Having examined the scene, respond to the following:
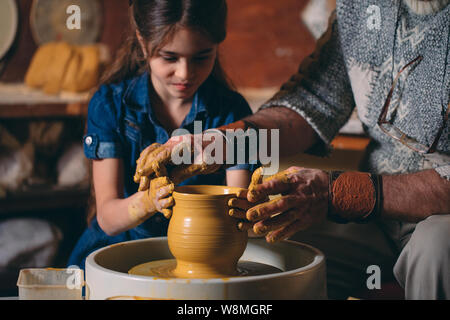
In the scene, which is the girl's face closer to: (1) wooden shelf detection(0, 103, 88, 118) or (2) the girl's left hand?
(2) the girl's left hand

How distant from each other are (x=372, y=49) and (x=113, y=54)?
6.98 feet

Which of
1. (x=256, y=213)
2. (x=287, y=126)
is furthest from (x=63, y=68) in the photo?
(x=256, y=213)

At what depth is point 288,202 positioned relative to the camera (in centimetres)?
97

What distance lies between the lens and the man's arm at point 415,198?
1066mm

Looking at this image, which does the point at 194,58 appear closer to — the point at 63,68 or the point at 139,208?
the point at 139,208

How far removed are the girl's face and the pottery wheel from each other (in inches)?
17.8

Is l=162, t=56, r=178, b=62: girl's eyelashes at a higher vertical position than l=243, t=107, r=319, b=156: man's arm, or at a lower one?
higher

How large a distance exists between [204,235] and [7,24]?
229cm

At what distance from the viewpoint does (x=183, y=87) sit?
1.27m

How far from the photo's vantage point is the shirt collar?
54.6 inches

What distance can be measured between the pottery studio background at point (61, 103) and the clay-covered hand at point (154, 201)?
1.04 m

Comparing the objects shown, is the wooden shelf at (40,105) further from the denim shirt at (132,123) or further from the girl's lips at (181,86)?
the girl's lips at (181,86)

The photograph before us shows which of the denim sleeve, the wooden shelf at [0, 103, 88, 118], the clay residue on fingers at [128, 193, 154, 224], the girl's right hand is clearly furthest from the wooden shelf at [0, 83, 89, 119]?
the girl's right hand
